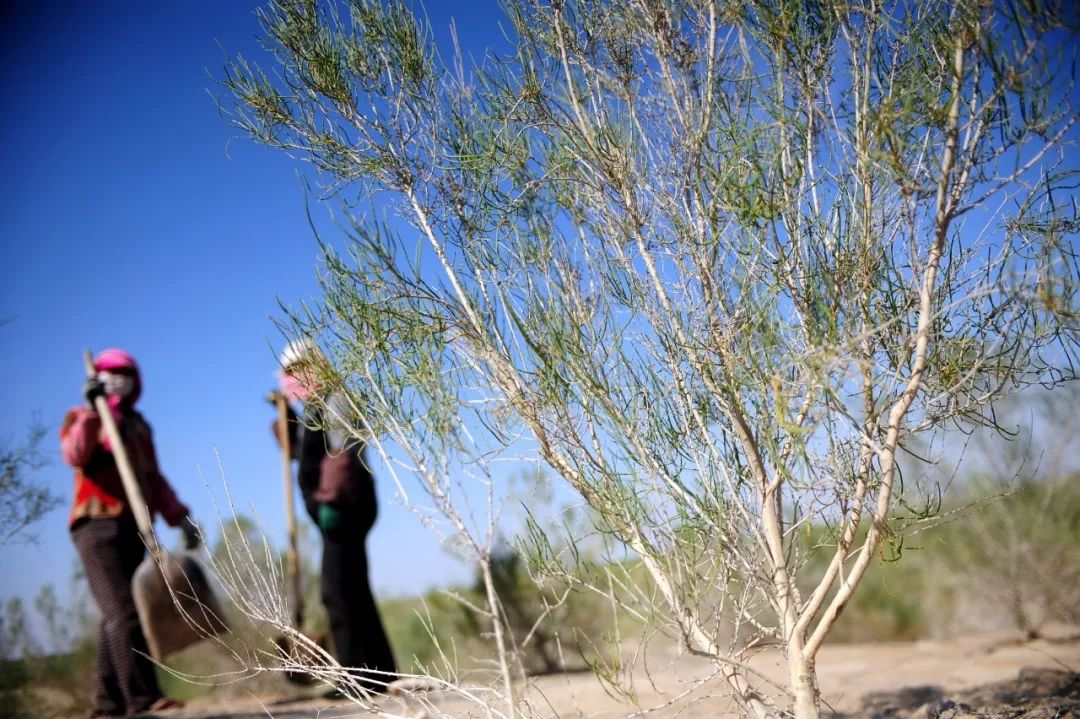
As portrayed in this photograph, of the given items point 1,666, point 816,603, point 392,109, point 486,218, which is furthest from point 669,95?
point 1,666

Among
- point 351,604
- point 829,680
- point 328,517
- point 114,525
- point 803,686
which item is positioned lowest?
point 829,680

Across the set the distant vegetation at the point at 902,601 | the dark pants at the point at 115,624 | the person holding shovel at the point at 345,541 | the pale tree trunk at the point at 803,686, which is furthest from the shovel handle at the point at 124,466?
the pale tree trunk at the point at 803,686

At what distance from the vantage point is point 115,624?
171 inches

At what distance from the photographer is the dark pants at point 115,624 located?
432 centimetres

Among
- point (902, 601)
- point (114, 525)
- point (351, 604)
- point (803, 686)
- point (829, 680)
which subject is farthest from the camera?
point (902, 601)

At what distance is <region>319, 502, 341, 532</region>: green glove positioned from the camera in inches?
194

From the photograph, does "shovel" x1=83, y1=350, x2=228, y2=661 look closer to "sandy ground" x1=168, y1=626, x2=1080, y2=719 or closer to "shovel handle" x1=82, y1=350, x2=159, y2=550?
"shovel handle" x1=82, y1=350, x2=159, y2=550

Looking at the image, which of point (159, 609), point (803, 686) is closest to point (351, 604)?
point (159, 609)

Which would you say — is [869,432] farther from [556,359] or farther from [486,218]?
[486,218]

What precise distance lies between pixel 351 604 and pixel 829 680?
3.54 metres

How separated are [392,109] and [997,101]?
2.13 m

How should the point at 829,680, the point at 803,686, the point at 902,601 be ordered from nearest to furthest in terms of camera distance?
the point at 803,686 → the point at 829,680 → the point at 902,601

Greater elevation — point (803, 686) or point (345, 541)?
point (345, 541)

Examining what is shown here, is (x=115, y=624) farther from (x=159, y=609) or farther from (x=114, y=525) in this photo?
(x=114, y=525)
